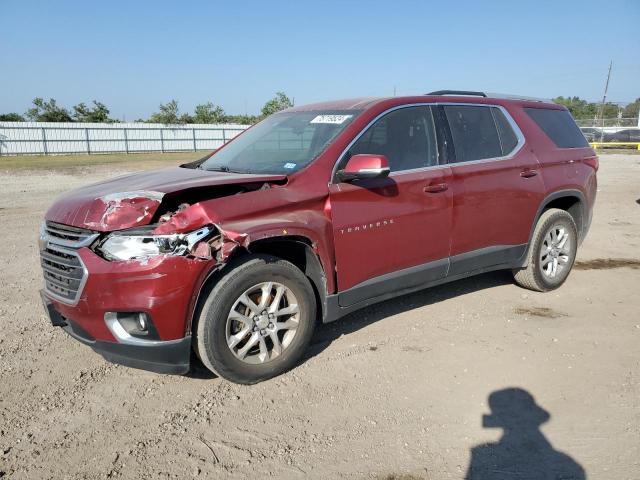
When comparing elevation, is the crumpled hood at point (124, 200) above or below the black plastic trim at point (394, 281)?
above

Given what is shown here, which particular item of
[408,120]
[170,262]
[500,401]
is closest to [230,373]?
[170,262]

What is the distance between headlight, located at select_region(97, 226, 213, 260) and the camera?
9.84 feet

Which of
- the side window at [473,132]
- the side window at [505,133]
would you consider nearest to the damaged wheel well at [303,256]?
the side window at [473,132]

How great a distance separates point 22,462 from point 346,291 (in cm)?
218

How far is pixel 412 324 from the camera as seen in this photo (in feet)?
14.7

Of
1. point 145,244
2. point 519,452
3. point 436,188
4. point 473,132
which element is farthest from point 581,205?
point 145,244

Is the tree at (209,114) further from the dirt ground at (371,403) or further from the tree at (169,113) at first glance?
the dirt ground at (371,403)

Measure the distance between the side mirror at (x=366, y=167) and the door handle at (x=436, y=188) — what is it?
612mm

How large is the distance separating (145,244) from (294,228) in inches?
36.4

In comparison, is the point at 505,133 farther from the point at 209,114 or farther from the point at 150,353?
Result: the point at 209,114

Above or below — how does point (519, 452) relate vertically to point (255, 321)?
below

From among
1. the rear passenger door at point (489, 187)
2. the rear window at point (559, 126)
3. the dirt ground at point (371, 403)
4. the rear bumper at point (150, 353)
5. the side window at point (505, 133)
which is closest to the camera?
the dirt ground at point (371, 403)

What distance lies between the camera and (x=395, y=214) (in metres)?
3.88

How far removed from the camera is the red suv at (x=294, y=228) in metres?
3.05
